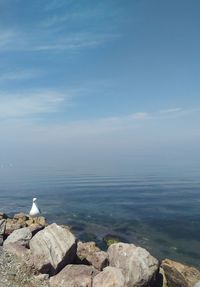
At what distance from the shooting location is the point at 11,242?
2441 cm

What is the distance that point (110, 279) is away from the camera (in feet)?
64.8

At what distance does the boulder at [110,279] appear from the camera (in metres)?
19.5

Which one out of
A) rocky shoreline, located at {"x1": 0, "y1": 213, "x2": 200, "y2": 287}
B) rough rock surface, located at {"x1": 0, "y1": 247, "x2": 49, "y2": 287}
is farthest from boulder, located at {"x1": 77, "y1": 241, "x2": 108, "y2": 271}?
rough rock surface, located at {"x1": 0, "y1": 247, "x2": 49, "y2": 287}

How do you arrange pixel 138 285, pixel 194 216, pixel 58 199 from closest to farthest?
pixel 138 285, pixel 194 216, pixel 58 199

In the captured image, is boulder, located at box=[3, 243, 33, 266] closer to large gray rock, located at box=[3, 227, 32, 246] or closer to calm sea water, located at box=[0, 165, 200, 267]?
large gray rock, located at box=[3, 227, 32, 246]

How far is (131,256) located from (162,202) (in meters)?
36.3

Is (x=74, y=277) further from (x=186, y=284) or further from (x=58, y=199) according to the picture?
(x=58, y=199)

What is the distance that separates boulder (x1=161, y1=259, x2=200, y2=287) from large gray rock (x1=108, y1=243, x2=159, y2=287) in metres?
0.97

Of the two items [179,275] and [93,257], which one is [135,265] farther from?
[93,257]

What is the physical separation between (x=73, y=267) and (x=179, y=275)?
615 cm

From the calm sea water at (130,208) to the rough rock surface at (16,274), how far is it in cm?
1444

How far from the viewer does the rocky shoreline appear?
20.0 meters

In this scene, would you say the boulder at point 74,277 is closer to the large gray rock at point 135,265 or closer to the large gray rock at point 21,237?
the large gray rock at point 135,265

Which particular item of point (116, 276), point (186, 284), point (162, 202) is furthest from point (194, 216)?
point (116, 276)
